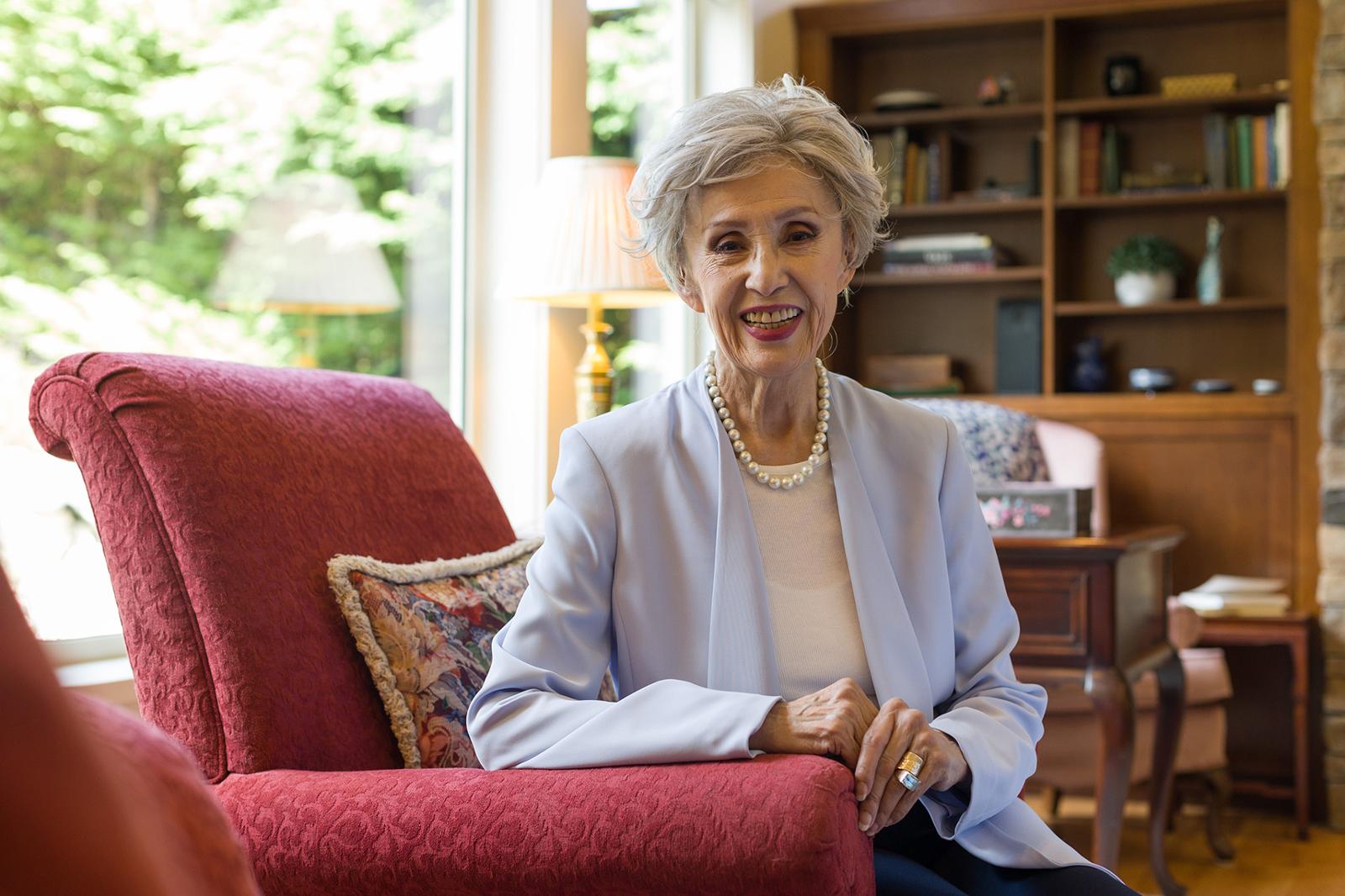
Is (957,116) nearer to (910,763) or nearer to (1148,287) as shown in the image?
(1148,287)

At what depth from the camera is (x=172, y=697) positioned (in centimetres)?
134

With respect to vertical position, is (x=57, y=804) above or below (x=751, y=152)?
below

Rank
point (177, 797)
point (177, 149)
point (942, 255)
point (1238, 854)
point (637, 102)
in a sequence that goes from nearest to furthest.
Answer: point (177, 797) → point (177, 149) → point (1238, 854) → point (637, 102) → point (942, 255)

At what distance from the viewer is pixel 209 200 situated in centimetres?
231

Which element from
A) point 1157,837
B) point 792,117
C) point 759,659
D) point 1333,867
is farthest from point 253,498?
point 1333,867

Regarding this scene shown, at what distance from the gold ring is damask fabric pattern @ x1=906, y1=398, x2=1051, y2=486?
2385 mm

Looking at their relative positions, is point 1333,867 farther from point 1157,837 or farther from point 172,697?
point 172,697

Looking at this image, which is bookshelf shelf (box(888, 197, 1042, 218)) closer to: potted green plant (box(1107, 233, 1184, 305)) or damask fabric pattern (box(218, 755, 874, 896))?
potted green plant (box(1107, 233, 1184, 305))

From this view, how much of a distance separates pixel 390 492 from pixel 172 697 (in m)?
0.40

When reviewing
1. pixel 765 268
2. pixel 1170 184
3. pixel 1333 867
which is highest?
pixel 1170 184

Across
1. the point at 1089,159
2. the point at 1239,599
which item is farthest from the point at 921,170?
the point at 1239,599

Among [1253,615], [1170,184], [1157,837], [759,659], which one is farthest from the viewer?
[1170,184]

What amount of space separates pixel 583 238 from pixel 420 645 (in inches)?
46.8

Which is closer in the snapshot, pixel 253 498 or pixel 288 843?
pixel 288 843
